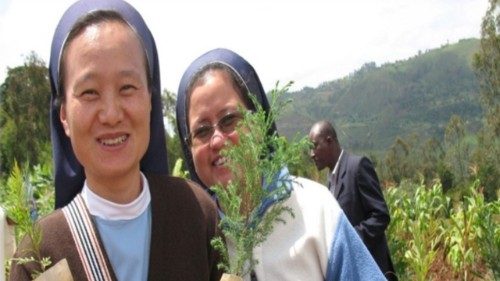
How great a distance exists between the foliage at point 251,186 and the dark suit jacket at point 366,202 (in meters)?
4.47

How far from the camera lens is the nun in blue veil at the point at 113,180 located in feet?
5.36

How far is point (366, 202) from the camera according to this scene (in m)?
6.25

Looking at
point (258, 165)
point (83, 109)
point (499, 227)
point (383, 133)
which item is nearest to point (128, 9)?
point (83, 109)

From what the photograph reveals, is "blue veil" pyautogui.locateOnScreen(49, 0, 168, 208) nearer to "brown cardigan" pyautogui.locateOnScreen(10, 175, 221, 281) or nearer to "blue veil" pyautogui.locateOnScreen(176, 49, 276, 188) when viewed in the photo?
"brown cardigan" pyautogui.locateOnScreen(10, 175, 221, 281)

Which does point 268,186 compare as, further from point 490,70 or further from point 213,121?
point 490,70

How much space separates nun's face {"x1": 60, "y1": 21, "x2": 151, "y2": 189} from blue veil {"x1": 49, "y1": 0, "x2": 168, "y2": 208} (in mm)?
72

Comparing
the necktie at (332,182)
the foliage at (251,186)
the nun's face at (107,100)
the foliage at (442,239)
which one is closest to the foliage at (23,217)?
the nun's face at (107,100)

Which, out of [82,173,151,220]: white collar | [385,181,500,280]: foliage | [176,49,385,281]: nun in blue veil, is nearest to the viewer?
[82,173,151,220]: white collar

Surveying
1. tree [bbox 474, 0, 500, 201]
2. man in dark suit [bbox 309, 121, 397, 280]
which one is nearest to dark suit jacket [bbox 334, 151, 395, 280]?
man in dark suit [bbox 309, 121, 397, 280]

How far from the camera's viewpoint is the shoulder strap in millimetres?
1640

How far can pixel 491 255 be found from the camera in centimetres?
A: 859

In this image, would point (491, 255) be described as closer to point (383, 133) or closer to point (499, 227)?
point (499, 227)

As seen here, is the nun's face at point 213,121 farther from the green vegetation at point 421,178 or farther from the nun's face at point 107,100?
the nun's face at point 107,100

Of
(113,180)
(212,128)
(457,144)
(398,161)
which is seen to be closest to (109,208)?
(113,180)
